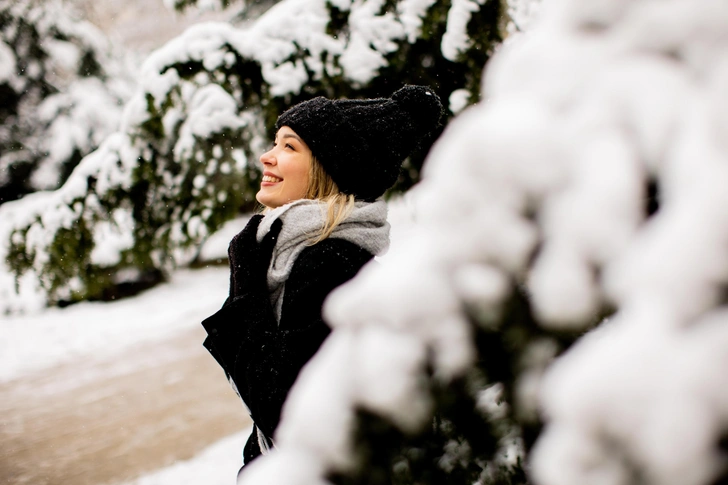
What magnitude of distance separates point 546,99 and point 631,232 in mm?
169

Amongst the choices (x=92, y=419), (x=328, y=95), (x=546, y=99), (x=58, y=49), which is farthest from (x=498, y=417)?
(x=58, y=49)

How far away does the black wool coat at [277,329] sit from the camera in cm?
132

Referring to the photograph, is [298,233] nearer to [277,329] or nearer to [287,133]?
[277,329]

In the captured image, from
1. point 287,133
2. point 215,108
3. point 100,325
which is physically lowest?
point 100,325

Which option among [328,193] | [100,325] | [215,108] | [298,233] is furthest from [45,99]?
[298,233]

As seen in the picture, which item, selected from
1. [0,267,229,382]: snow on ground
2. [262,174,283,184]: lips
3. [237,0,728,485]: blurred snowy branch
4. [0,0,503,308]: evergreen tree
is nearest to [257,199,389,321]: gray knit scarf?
[262,174,283,184]: lips

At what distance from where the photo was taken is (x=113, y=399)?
13.7 feet

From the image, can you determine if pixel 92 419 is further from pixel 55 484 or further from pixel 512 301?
pixel 512 301

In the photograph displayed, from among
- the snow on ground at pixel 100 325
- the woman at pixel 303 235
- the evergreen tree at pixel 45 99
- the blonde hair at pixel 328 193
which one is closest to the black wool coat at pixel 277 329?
the woman at pixel 303 235

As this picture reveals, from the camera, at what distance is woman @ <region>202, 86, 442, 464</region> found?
4.45 feet

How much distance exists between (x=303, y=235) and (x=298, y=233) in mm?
18

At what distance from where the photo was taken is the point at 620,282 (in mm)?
455

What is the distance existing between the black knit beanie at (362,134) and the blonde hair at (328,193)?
26 millimetres

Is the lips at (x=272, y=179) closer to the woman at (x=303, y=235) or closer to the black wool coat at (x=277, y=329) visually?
the woman at (x=303, y=235)
